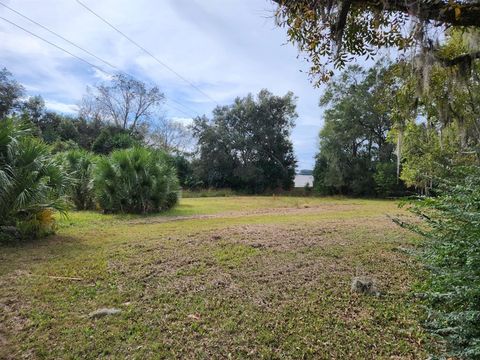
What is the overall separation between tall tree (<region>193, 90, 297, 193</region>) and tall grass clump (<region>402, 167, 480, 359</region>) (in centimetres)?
2355

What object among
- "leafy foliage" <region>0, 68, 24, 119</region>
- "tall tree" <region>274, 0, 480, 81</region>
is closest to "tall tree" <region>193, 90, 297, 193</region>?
"leafy foliage" <region>0, 68, 24, 119</region>

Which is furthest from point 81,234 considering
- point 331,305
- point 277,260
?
point 331,305

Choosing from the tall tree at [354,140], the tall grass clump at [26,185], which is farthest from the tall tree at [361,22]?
the tall tree at [354,140]

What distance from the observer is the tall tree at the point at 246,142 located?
26.8m

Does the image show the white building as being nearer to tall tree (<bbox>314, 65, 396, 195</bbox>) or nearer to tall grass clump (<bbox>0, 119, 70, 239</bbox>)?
tall tree (<bbox>314, 65, 396, 195</bbox>)

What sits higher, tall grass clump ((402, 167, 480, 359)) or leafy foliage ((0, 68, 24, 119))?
leafy foliage ((0, 68, 24, 119))

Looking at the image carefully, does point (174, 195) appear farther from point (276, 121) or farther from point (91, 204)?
point (276, 121)

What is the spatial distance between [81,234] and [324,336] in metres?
5.32

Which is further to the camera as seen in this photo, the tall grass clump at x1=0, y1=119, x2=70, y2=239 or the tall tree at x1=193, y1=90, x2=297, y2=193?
the tall tree at x1=193, y1=90, x2=297, y2=193

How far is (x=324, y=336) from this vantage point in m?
2.74

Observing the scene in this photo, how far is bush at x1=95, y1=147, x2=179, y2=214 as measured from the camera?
10289 millimetres

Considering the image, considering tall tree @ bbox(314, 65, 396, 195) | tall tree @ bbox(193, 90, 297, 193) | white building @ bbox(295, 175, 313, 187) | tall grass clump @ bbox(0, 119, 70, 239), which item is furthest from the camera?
white building @ bbox(295, 175, 313, 187)

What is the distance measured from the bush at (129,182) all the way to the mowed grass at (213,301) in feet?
16.9

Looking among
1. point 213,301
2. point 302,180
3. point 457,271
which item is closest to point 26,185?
point 213,301
